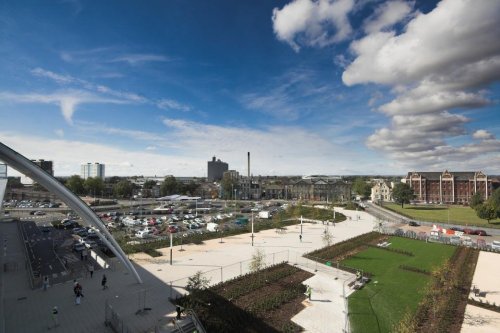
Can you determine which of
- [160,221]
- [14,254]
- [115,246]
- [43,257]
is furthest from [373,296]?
[160,221]

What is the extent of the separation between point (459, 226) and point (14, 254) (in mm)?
78089

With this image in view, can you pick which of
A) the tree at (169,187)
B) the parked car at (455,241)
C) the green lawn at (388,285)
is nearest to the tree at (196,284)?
the green lawn at (388,285)

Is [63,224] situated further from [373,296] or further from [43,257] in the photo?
[373,296]

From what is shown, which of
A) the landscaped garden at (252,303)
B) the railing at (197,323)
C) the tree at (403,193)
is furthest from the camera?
the tree at (403,193)

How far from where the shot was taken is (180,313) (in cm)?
1903

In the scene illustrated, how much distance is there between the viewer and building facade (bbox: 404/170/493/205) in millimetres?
110688

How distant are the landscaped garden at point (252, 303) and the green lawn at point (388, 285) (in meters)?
4.57

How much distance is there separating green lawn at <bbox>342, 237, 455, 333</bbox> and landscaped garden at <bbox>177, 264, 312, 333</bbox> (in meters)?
4.57

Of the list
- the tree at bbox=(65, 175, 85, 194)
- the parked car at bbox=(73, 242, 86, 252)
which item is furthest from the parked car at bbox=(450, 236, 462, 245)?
the tree at bbox=(65, 175, 85, 194)

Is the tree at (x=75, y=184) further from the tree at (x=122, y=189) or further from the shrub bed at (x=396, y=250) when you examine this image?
the shrub bed at (x=396, y=250)

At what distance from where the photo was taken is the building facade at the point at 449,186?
110688mm

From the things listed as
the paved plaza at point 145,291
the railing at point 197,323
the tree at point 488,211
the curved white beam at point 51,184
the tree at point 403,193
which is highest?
the curved white beam at point 51,184

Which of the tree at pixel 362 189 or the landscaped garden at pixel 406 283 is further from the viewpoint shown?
the tree at pixel 362 189

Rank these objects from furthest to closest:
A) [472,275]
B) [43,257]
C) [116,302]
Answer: [43,257]
[472,275]
[116,302]
